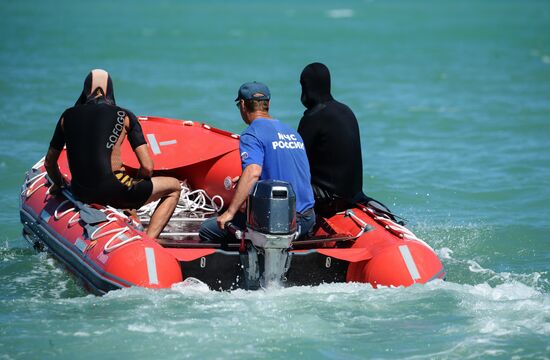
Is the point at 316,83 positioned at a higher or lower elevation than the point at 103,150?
higher

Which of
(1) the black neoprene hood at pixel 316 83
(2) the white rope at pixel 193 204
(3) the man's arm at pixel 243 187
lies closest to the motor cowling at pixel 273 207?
(3) the man's arm at pixel 243 187

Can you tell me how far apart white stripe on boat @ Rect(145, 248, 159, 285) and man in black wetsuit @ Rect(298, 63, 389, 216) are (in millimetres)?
1365

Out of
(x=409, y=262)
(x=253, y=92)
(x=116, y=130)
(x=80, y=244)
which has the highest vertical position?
(x=253, y=92)

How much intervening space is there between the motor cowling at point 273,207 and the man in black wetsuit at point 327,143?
854 mm

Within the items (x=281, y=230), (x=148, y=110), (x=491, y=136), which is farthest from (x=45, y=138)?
(x=281, y=230)

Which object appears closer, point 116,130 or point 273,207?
point 273,207

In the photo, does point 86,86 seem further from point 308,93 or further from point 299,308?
point 299,308

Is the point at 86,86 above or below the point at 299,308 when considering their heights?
above

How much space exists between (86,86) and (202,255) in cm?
146

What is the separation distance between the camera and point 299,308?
6504mm

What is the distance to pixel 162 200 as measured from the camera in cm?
740

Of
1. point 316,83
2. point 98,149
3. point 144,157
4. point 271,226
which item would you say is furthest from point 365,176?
point 271,226

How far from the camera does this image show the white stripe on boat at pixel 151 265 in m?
6.49

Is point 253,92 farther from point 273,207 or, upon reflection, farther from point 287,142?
point 273,207
